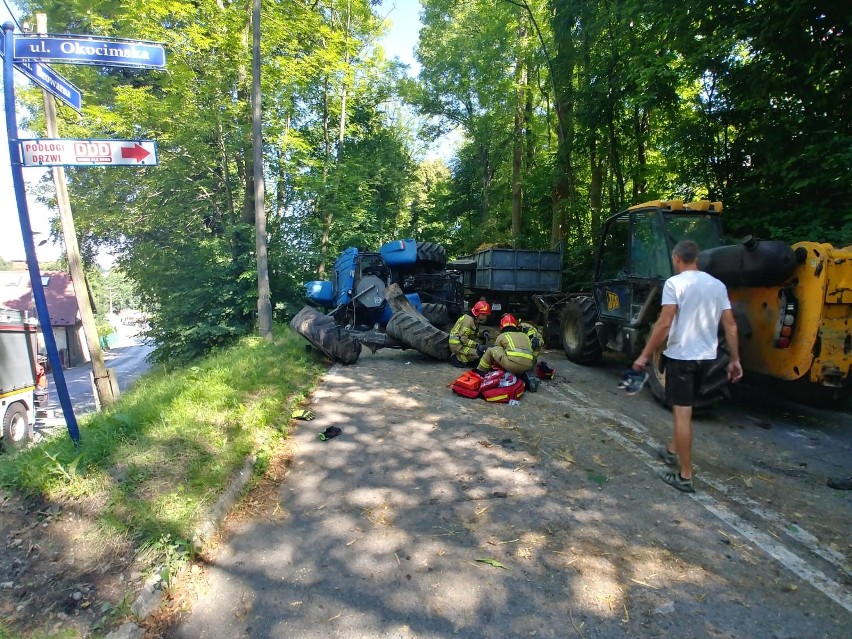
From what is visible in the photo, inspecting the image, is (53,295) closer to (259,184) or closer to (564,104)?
(259,184)

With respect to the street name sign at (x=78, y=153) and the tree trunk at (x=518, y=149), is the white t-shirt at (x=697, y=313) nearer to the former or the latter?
the street name sign at (x=78, y=153)

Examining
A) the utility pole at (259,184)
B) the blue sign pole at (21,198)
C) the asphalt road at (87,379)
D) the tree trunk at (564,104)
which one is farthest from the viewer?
the asphalt road at (87,379)

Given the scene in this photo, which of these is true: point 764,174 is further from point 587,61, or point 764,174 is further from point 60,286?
point 60,286

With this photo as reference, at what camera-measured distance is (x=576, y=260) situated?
1445 centimetres

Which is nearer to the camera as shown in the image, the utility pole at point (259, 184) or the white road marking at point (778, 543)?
the white road marking at point (778, 543)

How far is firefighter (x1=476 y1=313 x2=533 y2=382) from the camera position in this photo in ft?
20.5

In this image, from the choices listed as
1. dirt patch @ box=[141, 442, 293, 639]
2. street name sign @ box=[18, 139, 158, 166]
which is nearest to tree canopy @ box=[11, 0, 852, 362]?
dirt patch @ box=[141, 442, 293, 639]

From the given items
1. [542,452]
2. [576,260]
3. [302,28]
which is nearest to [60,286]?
[302,28]

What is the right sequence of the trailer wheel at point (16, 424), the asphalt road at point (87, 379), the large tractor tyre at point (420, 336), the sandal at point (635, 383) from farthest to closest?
the asphalt road at point (87, 379) < the trailer wheel at point (16, 424) < the large tractor tyre at point (420, 336) < the sandal at point (635, 383)

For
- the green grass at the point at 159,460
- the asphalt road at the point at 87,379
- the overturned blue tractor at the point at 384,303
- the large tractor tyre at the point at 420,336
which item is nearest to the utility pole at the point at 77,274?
the asphalt road at the point at 87,379

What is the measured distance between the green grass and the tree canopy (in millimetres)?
7868

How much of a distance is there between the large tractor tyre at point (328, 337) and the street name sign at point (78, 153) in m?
4.76

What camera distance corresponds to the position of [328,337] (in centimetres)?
815

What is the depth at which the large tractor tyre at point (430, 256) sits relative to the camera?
11.7 meters
